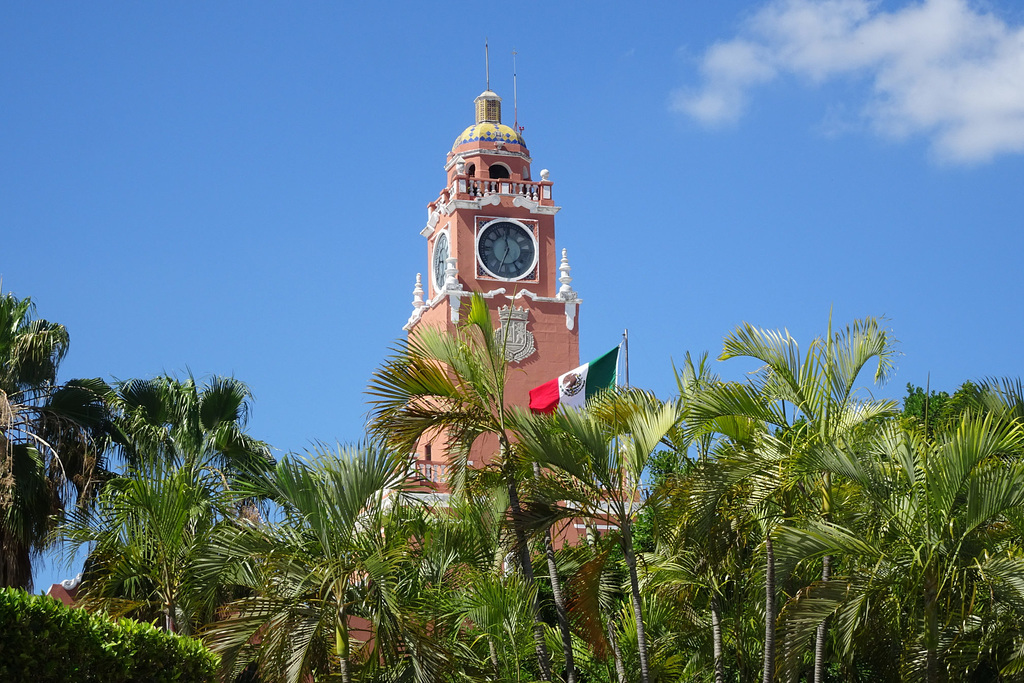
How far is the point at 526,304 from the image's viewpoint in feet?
118

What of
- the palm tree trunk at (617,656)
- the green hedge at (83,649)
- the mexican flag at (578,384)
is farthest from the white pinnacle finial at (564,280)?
the green hedge at (83,649)

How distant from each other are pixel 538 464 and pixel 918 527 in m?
3.27

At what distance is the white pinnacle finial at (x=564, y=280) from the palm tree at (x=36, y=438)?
62.3ft

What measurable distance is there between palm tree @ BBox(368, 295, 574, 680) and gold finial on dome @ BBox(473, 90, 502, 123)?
87.3 ft

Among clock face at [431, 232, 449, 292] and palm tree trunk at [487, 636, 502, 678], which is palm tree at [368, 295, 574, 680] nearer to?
palm tree trunk at [487, 636, 502, 678]

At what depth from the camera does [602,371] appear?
29.2 m

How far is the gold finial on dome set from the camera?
3919 cm

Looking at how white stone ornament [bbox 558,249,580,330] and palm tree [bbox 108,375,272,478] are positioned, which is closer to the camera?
palm tree [bbox 108,375,272,478]

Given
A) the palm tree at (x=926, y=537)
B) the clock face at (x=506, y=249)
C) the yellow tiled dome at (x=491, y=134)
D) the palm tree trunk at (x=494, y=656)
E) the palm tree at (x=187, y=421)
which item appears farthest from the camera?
the yellow tiled dome at (x=491, y=134)

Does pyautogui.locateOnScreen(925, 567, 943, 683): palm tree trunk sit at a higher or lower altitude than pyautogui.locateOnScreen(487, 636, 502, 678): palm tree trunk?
lower

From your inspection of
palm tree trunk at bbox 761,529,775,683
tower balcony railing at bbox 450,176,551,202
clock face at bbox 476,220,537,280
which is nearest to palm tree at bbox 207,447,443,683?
palm tree trunk at bbox 761,529,775,683

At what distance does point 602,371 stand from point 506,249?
8.27 metres

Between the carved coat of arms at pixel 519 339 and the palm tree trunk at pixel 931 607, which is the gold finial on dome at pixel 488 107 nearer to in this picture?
the carved coat of arms at pixel 519 339

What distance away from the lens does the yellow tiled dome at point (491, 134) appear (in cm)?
3844
